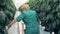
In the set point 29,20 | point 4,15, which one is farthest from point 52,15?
point 4,15

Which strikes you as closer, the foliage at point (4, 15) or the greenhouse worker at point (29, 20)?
the foliage at point (4, 15)

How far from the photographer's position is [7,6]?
6684mm

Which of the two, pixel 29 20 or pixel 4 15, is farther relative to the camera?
pixel 29 20

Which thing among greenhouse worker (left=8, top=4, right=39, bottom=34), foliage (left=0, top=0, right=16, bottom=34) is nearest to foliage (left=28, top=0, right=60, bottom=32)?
greenhouse worker (left=8, top=4, right=39, bottom=34)

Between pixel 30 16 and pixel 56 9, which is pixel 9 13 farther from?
pixel 56 9

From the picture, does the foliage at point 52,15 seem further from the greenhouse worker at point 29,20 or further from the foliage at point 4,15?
the foliage at point 4,15

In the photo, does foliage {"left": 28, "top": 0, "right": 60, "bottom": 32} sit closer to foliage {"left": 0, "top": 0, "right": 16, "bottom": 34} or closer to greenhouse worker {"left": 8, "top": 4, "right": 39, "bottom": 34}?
greenhouse worker {"left": 8, "top": 4, "right": 39, "bottom": 34}

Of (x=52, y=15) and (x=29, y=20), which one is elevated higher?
(x=52, y=15)

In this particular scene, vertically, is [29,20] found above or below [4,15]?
below

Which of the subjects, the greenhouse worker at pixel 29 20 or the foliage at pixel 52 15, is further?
the greenhouse worker at pixel 29 20

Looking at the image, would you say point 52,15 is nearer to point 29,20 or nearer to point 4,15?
point 29,20

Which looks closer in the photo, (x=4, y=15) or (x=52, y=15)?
(x=4, y=15)

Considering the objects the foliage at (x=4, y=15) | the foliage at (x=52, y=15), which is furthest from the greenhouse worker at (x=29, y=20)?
the foliage at (x=52, y=15)

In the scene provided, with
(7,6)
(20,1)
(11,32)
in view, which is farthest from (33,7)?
(20,1)
